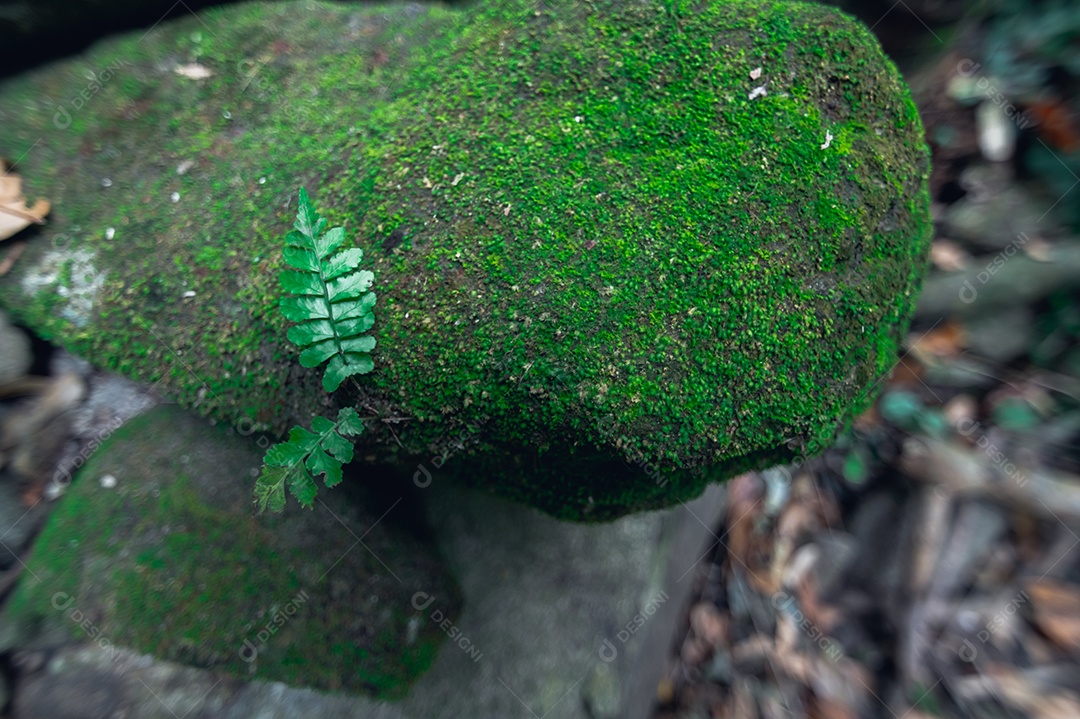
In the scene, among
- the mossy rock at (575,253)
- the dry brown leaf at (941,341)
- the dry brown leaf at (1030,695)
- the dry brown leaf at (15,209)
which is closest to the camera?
the mossy rock at (575,253)

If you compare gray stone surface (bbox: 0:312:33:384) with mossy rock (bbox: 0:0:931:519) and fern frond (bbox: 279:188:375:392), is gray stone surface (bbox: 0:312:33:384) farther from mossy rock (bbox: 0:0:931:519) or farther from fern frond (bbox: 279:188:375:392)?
fern frond (bbox: 279:188:375:392)

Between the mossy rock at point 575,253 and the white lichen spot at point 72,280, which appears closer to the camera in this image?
the mossy rock at point 575,253

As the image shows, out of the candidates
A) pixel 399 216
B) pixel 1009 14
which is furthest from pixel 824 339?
pixel 1009 14

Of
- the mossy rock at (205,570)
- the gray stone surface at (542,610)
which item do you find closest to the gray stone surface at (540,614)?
the gray stone surface at (542,610)

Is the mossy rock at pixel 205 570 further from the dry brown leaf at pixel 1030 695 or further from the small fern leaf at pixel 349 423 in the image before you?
the dry brown leaf at pixel 1030 695

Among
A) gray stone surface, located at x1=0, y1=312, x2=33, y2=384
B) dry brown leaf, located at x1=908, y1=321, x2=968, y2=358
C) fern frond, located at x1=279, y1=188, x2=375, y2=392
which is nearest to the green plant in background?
fern frond, located at x1=279, y1=188, x2=375, y2=392
